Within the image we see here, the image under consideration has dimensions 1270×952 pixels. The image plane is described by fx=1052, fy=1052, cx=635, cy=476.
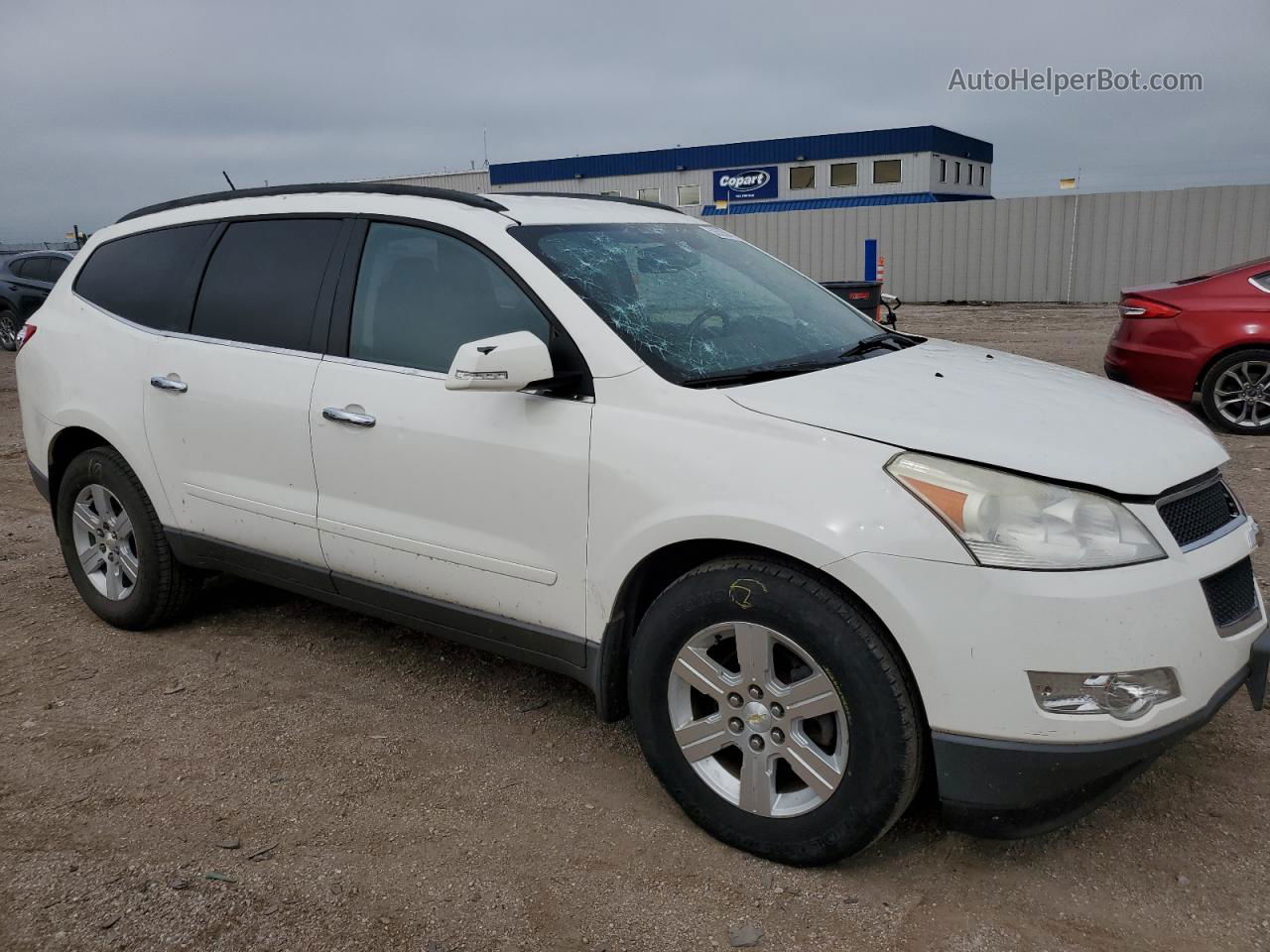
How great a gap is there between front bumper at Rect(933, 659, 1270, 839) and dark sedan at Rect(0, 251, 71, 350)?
1716 centimetres

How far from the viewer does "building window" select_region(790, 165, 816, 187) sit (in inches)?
1512

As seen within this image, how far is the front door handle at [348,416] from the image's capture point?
341 cm

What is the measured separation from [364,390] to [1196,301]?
7289 mm

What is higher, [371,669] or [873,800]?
[873,800]

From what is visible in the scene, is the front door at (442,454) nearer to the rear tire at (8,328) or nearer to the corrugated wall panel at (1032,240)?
the rear tire at (8,328)

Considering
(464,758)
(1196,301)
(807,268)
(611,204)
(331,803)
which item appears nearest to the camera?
(331,803)

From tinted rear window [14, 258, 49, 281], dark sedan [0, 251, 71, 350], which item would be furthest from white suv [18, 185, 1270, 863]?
tinted rear window [14, 258, 49, 281]

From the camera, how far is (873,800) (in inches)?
100

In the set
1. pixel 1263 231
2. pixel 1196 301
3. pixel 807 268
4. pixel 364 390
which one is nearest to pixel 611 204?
pixel 364 390

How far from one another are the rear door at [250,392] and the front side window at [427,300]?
19 cm

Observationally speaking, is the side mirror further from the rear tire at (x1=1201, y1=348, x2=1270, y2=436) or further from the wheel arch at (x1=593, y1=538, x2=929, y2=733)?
the rear tire at (x1=1201, y1=348, x2=1270, y2=436)

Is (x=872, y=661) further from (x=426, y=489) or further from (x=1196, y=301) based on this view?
(x=1196, y=301)

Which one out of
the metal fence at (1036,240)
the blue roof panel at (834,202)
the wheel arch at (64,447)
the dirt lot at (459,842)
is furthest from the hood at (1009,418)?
the blue roof panel at (834,202)

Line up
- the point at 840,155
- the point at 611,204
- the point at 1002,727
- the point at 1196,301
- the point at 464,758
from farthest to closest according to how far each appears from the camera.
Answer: the point at 840,155
the point at 1196,301
the point at 611,204
the point at 464,758
the point at 1002,727
